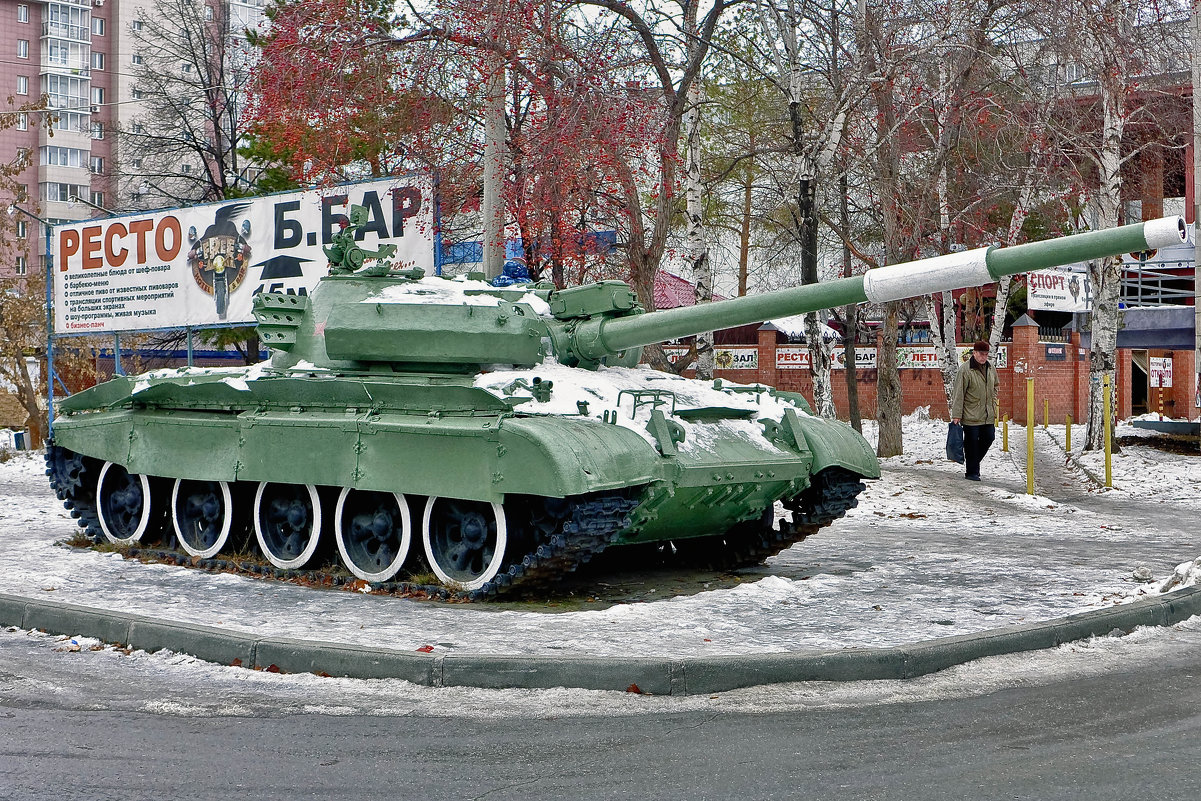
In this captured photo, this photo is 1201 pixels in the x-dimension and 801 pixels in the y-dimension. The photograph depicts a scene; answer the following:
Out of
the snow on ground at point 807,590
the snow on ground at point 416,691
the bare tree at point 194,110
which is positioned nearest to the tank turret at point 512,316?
the snow on ground at point 807,590

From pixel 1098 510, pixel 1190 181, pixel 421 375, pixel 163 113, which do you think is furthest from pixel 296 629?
pixel 163 113

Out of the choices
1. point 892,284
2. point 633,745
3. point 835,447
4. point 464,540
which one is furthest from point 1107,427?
point 633,745

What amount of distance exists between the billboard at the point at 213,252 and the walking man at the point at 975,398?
630 centimetres

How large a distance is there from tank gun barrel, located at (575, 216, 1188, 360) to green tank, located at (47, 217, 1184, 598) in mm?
16

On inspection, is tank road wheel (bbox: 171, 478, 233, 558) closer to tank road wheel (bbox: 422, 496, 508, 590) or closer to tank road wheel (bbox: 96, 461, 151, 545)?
tank road wheel (bbox: 96, 461, 151, 545)

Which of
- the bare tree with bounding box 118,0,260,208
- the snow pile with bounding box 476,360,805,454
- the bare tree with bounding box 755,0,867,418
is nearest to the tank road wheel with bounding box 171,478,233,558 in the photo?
the snow pile with bounding box 476,360,805,454

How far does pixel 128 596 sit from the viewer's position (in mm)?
8938

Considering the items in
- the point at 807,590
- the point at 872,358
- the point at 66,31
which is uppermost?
the point at 66,31

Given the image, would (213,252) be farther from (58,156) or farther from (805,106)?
(58,156)

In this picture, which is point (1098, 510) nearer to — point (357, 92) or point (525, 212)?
point (525, 212)

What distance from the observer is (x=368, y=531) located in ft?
32.4

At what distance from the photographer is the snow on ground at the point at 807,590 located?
7.36 m

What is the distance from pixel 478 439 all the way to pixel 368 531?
1.75 metres

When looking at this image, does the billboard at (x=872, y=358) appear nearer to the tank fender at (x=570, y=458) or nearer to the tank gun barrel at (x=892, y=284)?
the tank gun barrel at (x=892, y=284)
